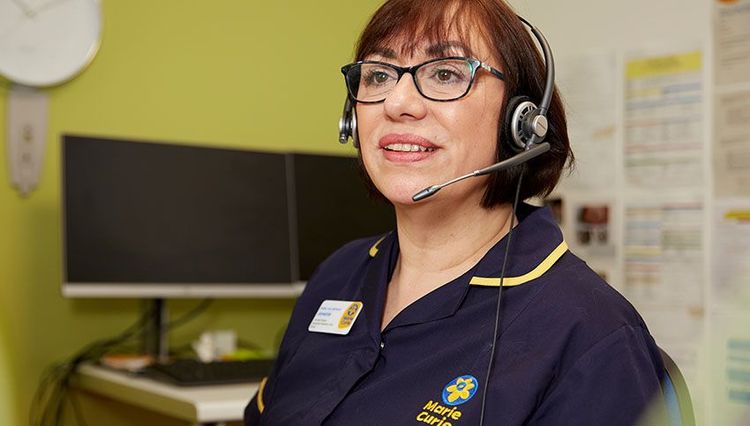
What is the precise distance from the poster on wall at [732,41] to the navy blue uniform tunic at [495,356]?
139 cm

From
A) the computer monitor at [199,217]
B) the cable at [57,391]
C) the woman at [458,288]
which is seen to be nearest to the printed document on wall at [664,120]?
the computer monitor at [199,217]

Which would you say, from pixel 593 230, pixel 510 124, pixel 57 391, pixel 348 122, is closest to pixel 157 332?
pixel 57 391

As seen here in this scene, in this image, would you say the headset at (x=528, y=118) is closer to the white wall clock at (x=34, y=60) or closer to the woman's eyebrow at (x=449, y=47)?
the woman's eyebrow at (x=449, y=47)

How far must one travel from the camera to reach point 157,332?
2514 mm

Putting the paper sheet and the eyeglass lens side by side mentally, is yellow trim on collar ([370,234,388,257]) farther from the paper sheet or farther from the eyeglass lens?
the paper sheet

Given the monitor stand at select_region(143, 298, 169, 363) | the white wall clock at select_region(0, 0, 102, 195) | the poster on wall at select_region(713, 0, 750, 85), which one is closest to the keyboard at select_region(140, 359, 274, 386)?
the monitor stand at select_region(143, 298, 169, 363)

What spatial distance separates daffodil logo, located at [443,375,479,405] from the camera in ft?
3.28

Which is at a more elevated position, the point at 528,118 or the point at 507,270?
the point at 528,118

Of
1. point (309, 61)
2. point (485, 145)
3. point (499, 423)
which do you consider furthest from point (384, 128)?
point (309, 61)

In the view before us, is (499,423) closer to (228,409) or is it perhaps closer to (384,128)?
(384,128)

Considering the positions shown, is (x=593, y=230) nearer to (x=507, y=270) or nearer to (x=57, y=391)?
(x=57, y=391)

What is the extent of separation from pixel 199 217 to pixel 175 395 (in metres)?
0.65

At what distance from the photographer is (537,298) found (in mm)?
1054

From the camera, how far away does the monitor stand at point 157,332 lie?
98.2 inches
